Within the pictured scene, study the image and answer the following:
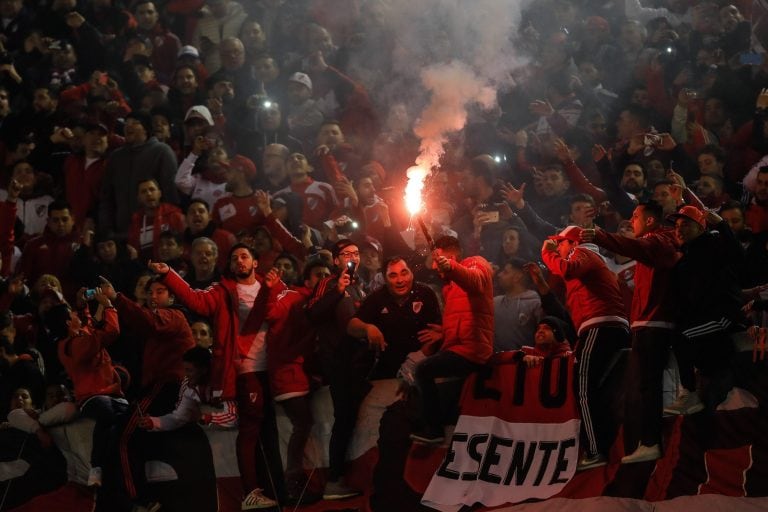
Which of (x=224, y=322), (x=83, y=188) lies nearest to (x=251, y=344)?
(x=224, y=322)

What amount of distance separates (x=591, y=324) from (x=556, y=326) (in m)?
0.40

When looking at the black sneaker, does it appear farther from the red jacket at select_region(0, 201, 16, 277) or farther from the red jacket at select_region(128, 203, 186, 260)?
the red jacket at select_region(0, 201, 16, 277)

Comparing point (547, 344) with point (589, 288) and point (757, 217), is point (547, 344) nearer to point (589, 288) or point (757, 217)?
point (589, 288)

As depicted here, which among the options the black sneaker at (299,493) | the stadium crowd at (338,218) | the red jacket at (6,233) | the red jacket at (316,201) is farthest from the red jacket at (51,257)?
the black sneaker at (299,493)

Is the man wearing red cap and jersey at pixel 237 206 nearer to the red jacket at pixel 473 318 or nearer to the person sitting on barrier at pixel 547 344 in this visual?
the red jacket at pixel 473 318

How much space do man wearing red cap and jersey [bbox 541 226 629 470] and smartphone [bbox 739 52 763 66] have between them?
298 cm

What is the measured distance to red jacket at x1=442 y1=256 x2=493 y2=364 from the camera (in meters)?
7.27

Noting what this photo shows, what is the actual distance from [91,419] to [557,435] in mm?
3196

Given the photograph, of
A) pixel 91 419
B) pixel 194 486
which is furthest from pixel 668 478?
pixel 91 419

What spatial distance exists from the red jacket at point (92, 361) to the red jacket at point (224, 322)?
1.85 feet

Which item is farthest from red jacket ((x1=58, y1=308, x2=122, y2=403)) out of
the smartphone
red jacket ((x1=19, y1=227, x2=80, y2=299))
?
the smartphone

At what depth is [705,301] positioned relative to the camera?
667cm

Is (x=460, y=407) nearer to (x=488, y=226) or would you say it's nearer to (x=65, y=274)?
(x=488, y=226)

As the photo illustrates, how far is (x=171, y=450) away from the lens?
8023mm
